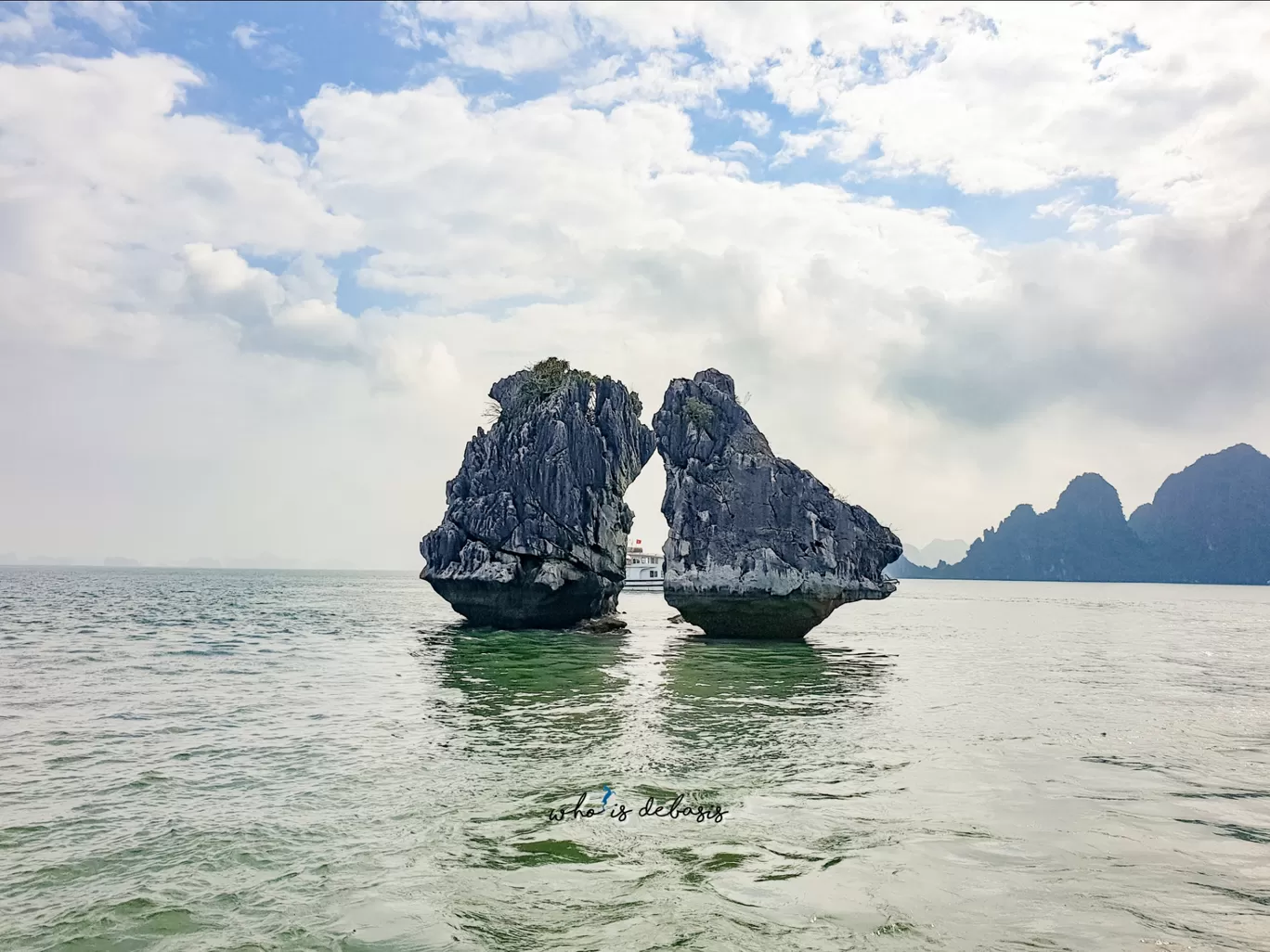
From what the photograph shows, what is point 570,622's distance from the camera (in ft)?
155

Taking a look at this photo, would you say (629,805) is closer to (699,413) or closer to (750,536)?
(750,536)

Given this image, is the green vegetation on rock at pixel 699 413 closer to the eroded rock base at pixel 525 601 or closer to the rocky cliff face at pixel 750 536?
the rocky cliff face at pixel 750 536

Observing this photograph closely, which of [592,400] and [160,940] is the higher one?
[592,400]

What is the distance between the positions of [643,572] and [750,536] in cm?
6280

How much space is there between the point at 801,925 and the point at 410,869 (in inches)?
191

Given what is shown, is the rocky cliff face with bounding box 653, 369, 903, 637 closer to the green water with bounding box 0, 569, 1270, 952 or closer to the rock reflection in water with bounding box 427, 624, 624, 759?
the rock reflection in water with bounding box 427, 624, 624, 759

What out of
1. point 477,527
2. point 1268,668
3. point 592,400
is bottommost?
point 1268,668

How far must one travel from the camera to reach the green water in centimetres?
849

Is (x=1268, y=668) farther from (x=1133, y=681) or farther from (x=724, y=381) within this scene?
(x=724, y=381)

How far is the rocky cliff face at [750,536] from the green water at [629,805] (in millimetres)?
11655

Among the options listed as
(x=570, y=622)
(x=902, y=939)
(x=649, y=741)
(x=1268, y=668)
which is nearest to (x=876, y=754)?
(x=649, y=741)

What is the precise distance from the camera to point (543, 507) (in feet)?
149

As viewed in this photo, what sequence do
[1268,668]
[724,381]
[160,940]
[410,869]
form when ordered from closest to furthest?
[160,940] < [410,869] < [1268,668] < [724,381]

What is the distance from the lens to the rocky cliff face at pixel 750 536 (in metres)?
39.8
